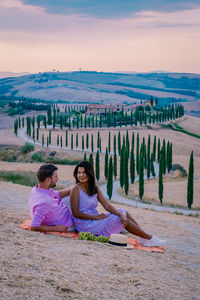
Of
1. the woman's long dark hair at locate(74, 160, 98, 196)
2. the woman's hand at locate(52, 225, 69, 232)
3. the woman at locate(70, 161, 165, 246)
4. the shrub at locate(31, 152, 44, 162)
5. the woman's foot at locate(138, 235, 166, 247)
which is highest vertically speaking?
the woman's long dark hair at locate(74, 160, 98, 196)

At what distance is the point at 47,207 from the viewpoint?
7.83 m

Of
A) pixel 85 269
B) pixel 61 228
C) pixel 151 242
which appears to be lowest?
pixel 151 242

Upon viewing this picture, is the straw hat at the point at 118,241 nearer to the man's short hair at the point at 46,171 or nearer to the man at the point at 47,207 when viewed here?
the man at the point at 47,207

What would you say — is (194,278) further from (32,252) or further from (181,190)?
(181,190)

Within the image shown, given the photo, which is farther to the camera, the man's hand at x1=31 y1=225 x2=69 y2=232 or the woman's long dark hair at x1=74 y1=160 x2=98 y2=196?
the man's hand at x1=31 y1=225 x2=69 y2=232

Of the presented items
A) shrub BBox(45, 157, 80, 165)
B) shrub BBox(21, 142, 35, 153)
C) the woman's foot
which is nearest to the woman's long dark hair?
the woman's foot

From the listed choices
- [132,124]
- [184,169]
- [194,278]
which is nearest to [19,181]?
[194,278]

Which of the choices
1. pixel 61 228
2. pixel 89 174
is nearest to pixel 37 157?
pixel 61 228

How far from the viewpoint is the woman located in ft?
26.2

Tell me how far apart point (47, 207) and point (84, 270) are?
6.98 feet

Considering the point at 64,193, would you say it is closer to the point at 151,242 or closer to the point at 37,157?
the point at 151,242

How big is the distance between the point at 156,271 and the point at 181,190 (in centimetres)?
3329

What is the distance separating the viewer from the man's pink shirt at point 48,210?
7.82 meters

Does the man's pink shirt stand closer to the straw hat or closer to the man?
the man
